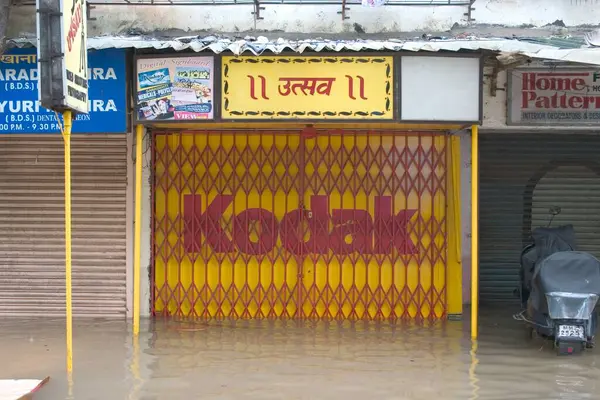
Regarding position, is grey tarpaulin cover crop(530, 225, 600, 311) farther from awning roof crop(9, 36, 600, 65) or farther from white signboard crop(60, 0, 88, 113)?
white signboard crop(60, 0, 88, 113)

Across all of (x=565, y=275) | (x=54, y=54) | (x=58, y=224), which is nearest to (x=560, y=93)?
(x=565, y=275)

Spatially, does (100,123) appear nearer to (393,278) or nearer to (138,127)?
(138,127)

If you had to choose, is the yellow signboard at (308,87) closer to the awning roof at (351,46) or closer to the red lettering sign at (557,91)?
the awning roof at (351,46)

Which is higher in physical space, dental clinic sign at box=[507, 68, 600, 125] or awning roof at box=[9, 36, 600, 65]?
awning roof at box=[9, 36, 600, 65]

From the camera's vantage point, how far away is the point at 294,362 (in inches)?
271

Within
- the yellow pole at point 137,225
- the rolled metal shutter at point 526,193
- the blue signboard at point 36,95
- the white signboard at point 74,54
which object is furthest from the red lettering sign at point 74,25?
the rolled metal shutter at point 526,193

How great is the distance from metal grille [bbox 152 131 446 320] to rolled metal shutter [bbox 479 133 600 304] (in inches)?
38.6

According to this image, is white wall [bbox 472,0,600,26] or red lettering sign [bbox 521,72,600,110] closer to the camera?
white wall [bbox 472,0,600,26]

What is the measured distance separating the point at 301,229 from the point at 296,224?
0.28 ft

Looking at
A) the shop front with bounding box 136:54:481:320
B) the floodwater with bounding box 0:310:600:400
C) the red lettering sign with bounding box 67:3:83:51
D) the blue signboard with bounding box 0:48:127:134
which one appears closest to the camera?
the red lettering sign with bounding box 67:3:83:51

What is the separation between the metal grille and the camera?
28.9 feet

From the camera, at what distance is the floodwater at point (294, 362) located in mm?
6004

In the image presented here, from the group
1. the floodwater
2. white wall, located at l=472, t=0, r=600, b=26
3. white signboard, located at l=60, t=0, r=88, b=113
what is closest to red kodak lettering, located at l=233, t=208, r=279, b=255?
the floodwater

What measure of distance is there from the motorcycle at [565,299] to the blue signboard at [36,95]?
15.4 ft
